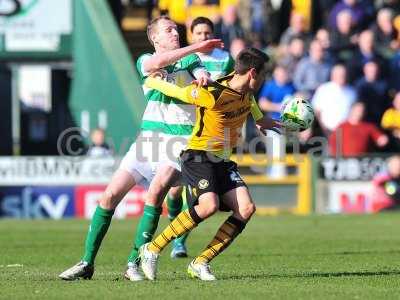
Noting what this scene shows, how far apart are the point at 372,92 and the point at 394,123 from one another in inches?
27.8

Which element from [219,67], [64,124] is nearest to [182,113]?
[219,67]

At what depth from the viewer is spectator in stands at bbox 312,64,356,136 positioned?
67.1 feet

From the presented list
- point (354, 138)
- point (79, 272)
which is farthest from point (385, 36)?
point (79, 272)

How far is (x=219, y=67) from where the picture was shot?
12.4 metres

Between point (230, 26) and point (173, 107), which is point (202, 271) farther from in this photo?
point (230, 26)

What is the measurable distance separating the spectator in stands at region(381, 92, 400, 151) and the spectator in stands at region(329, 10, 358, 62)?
4.53ft

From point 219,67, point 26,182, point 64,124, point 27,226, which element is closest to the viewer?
point 219,67

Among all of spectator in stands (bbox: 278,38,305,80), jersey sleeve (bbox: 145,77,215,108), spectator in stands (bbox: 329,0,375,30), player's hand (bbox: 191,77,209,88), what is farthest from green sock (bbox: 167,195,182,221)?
spectator in stands (bbox: 329,0,375,30)

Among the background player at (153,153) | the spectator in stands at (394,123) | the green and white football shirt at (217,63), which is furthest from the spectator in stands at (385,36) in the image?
the background player at (153,153)

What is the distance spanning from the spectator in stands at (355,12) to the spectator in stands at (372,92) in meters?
1.31

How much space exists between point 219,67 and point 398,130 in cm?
899

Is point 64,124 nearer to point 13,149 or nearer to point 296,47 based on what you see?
point 13,149

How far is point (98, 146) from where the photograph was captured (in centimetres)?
2014

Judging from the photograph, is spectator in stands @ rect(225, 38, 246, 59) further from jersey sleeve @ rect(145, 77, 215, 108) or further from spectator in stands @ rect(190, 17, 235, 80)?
jersey sleeve @ rect(145, 77, 215, 108)
